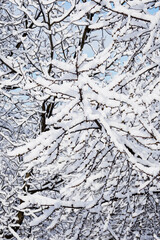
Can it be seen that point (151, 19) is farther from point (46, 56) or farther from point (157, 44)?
point (46, 56)

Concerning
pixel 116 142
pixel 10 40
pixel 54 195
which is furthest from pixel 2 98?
pixel 116 142

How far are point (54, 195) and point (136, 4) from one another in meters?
4.16

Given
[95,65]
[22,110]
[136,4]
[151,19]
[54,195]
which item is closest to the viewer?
[95,65]

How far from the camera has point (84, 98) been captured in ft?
5.36

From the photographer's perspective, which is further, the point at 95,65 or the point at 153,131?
the point at 153,131

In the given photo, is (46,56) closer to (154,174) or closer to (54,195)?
(54,195)

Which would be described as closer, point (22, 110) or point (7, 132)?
point (22, 110)

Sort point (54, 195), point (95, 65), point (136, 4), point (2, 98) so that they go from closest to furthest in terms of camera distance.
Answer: point (95, 65) → point (136, 4) → point (2, 98) → point (54, 195)

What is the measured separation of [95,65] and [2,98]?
377cm

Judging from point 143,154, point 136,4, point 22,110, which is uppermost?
point 22,110

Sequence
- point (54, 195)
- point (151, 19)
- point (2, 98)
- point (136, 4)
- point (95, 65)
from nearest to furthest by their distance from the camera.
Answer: point (95, 65) → point (151, 19) → point (136, 4) → point (2, 98) → point (54, 195)

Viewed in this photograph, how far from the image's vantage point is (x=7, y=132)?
18.6ft

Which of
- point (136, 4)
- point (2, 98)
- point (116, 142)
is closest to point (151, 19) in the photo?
point (136, 4)

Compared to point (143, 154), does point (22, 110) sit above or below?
above
